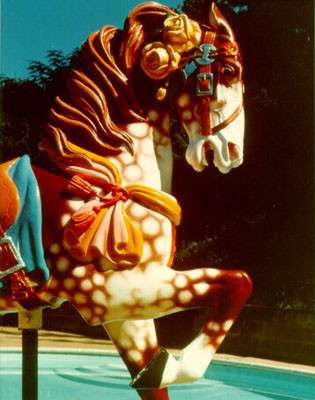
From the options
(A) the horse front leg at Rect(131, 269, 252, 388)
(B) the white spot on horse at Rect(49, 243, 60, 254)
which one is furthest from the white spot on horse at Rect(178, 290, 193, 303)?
(B) the white spot on horse at Rect(49, 243, 60, 254)

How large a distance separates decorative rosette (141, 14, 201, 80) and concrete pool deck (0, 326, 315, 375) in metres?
5.05

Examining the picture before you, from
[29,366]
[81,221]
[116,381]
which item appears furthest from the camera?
[116,381]

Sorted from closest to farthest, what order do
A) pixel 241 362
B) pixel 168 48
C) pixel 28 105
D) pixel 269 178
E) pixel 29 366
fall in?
1. pixel 168 48
2. pixel 29 366
3. pixel 241 362
4. pixel 269 178
5. pixel 28 105

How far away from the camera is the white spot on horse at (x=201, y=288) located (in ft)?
9.50

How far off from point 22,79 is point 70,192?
10.6m

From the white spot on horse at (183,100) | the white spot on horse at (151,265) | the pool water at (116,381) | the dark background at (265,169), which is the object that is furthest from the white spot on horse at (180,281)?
the dark background at (265,169)

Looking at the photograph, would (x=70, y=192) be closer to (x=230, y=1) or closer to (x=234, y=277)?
(x=234, y=277)

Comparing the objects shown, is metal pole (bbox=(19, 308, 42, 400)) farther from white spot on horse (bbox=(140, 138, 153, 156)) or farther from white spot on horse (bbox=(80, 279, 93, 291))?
white spot on horse (bbox=(140, 138, 153, 156))

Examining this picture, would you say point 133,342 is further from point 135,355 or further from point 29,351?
point 29,351

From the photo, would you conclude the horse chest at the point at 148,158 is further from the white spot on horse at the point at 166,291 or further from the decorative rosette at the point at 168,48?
the white spot on horse at the point at 166,291

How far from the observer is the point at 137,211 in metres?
2.91

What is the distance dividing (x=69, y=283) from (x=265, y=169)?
8.48 meters

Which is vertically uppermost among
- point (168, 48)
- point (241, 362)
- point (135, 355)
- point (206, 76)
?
point (168, 48)

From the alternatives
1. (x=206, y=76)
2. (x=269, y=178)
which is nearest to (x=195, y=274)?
(x=206, y=76)
